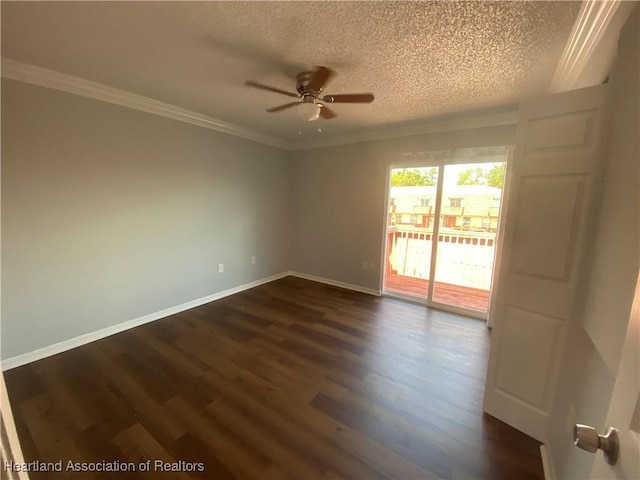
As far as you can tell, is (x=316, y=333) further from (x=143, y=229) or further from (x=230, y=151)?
(x=230, y=151)

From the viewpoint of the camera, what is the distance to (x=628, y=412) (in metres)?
0.51

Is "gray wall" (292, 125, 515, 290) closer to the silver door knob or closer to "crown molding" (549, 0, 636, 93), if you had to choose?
"crown molding" (549, 0, 636, 93)

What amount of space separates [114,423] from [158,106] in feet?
9.52

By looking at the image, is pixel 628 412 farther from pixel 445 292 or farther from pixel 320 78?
pixel 445 292

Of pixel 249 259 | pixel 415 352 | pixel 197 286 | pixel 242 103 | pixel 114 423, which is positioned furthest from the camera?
pixel 249 259

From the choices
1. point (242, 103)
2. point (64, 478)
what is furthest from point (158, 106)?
point (64, 478)

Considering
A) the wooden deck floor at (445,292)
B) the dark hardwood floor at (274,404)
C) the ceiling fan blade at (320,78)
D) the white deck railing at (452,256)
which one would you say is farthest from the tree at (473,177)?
the ceiling fan blade at (320,78)

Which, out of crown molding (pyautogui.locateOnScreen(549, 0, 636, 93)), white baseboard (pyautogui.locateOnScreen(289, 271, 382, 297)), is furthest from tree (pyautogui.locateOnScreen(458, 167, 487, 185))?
white baseboard (pyautogui.locateOnScreen(289, 271, 382, 297))

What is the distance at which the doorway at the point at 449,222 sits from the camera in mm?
3240

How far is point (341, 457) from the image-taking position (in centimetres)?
145

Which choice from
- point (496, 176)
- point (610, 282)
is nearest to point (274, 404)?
point (610, 282)

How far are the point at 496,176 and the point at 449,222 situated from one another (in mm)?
796

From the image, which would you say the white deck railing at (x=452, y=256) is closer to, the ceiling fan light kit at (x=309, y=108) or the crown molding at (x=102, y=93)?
the ceiling fan light kit at (x=309, y=108)

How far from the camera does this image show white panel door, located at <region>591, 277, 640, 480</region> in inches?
18.7
